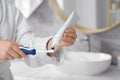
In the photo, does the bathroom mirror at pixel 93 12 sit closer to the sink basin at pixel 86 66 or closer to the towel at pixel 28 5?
the towel at pixel 28 5

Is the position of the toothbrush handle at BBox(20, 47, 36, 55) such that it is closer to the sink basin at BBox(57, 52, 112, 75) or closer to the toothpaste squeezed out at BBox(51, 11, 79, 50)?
the toothpaste squeezed out at BBox(51, 11, 79, 50)

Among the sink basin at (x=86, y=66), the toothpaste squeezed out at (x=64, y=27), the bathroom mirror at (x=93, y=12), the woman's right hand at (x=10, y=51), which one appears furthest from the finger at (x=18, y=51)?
the bathroom mirror at (x=93, y=12)

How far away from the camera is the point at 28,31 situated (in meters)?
1.13

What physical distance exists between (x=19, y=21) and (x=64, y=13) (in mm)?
435

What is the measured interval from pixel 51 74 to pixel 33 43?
33 centimetres

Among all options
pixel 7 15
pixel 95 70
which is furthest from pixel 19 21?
pixel 95 70

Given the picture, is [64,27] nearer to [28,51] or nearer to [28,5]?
[28,51]

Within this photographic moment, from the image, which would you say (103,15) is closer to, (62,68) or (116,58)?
(116,58)

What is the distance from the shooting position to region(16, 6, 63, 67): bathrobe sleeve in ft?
3.39

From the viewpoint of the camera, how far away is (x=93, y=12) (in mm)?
1450

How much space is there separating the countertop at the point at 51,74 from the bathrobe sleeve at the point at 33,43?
0.21 metres

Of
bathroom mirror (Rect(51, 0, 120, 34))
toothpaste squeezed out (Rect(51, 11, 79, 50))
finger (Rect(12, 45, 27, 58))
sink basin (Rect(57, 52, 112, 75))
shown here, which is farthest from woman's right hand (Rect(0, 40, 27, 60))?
bathroom mirror (Rect(51, 0, 120, 34))

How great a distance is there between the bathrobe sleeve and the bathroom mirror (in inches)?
16.7

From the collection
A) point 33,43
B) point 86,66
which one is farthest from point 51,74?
point 33,43
